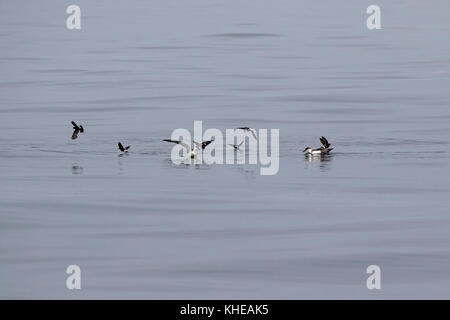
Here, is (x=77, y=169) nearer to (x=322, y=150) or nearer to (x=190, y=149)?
(x=190, y=149)

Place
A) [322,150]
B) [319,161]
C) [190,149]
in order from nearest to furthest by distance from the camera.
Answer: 1. [319,161]
2. [322,150]
3. [190,149]

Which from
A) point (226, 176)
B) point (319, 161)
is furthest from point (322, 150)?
point (226, 176)

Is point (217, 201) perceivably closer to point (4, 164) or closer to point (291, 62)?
point (4, 164)

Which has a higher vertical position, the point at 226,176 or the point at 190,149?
the point at 190,149

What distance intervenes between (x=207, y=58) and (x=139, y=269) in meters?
31.4

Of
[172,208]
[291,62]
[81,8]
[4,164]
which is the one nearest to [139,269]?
[172,208]

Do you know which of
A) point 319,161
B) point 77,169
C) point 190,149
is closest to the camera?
point 77,169

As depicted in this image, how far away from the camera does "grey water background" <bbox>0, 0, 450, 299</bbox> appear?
15977 millimetres

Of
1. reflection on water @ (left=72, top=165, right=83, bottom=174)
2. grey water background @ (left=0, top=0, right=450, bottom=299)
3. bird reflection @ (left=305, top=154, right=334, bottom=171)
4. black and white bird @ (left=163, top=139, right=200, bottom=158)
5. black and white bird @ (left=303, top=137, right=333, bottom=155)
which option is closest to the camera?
grey water background @ (left=0, top=0, right=450, bottom=299)

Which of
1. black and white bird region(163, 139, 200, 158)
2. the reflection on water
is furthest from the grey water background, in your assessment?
black and white bird region(163, 139, 200, 158)

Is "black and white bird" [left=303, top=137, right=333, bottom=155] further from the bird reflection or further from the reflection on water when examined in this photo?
the reflection on water

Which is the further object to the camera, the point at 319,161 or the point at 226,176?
the point at 319,161

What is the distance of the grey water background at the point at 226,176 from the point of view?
52.4 ft

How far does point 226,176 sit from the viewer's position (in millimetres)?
22609
